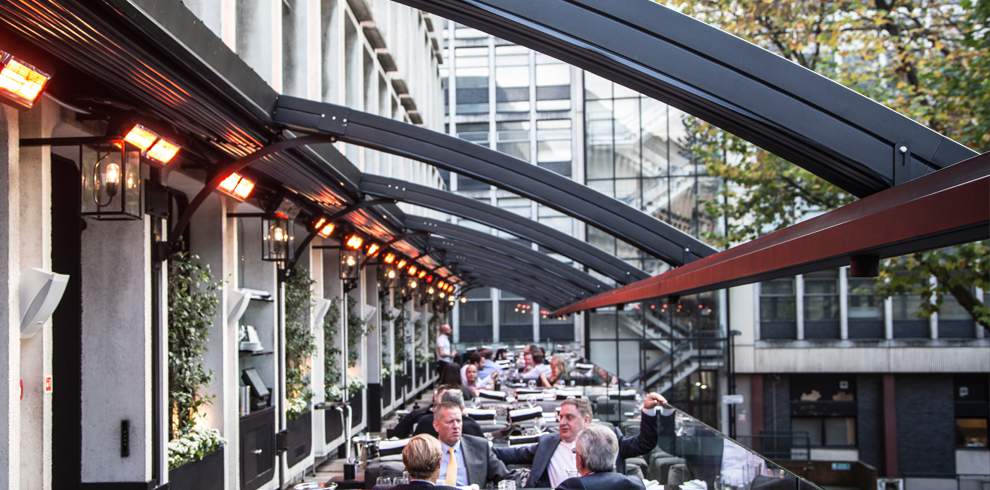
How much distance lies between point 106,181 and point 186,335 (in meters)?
2.80

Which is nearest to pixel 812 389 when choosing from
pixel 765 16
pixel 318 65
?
pixel 765 16

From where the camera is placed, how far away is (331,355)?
14.5 meters

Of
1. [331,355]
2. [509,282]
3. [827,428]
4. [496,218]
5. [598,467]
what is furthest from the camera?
[827,428]

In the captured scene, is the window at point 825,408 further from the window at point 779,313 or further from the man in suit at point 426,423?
the man in suit at point 426,423

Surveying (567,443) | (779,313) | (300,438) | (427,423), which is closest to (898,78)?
(427,423)

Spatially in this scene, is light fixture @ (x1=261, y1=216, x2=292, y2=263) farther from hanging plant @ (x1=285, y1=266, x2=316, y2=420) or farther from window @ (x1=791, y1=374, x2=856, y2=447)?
window @ (x1=791, y1=374, x2=856, y2=447)

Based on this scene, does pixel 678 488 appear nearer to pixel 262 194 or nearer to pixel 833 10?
pixel 262 194

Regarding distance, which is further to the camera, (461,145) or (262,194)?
(262,194)

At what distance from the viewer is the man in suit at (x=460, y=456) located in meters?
7.17

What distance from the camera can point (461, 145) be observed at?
7.09 metres

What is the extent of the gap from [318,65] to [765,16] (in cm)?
695

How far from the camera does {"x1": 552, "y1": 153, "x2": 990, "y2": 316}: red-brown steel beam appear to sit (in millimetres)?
2674

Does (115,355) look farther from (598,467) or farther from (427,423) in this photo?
(598,467)

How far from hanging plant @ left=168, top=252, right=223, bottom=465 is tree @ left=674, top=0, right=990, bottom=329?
25.6 ft
